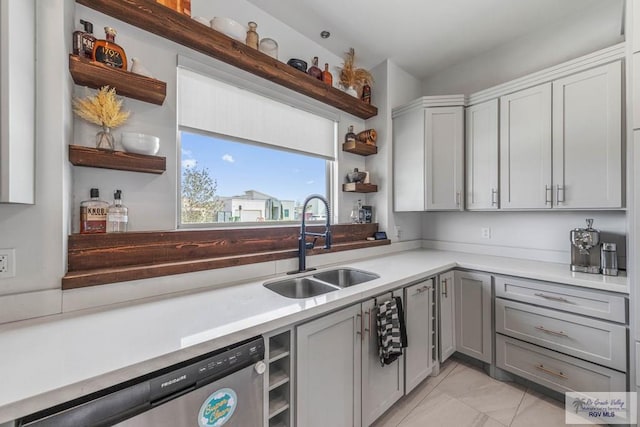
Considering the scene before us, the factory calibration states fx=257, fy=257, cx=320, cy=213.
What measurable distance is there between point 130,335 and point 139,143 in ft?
3.14

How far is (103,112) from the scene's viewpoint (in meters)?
1.27

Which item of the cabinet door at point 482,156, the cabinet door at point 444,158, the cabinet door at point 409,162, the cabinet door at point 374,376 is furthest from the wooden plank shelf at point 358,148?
the cabinet door at point 374,376

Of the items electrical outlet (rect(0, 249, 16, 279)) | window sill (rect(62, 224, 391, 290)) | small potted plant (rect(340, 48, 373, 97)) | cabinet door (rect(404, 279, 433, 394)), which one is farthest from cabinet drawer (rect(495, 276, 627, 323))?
electrical outlet (rect(0, 249, 16, 279))

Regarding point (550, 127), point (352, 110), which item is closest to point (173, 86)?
point (352, 110)

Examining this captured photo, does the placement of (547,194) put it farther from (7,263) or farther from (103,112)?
(7,263)

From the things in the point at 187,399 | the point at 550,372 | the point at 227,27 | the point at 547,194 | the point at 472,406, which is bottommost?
the point at 472,406

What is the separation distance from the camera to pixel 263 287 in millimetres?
1522

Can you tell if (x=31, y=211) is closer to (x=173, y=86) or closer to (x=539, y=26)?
(x=173, y=86)

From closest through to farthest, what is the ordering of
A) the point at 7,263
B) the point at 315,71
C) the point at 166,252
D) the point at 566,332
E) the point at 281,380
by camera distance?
the point at 7,263, the point at 281,380, the point at 166,252, the point at 566,332, the point at 315,71

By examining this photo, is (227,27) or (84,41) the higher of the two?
(227,27)

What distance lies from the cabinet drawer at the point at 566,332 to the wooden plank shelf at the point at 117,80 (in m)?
2.71

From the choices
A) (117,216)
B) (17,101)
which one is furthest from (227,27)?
(117,216)

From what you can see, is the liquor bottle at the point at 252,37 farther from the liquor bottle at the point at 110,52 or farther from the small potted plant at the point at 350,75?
the small potted plant at the point at 350,75

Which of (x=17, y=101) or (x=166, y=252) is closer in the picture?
(x=17, y=101)
